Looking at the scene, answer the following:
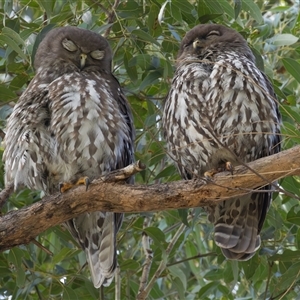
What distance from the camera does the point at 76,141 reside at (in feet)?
14.1

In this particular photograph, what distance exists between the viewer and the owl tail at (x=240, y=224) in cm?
443

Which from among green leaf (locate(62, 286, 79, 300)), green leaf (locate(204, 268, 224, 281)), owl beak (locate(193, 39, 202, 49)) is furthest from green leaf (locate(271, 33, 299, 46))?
green leaf (locate(62, 286, 79, 300))

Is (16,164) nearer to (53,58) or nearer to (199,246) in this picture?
(53,58)

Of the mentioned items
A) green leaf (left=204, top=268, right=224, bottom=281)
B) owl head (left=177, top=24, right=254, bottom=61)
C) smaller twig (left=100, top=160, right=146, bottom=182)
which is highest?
Result: owl head (left=177, top=24, right=254, bottom=61)

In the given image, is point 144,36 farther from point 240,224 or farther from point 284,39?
point 240,224

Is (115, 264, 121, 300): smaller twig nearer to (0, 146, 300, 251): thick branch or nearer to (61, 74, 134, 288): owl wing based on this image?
(61, 74, 134, 288): owl wing

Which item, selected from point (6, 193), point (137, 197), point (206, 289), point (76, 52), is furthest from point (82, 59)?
point (206, 289)

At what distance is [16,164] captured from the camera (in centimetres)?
435

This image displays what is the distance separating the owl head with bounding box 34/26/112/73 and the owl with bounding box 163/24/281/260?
46cm

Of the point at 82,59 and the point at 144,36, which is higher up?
the point at 144,36

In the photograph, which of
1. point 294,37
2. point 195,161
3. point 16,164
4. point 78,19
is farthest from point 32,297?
point 294,37

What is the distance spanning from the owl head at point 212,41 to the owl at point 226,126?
108mm

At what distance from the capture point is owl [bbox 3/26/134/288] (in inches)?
170

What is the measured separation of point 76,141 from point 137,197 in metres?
0.71
